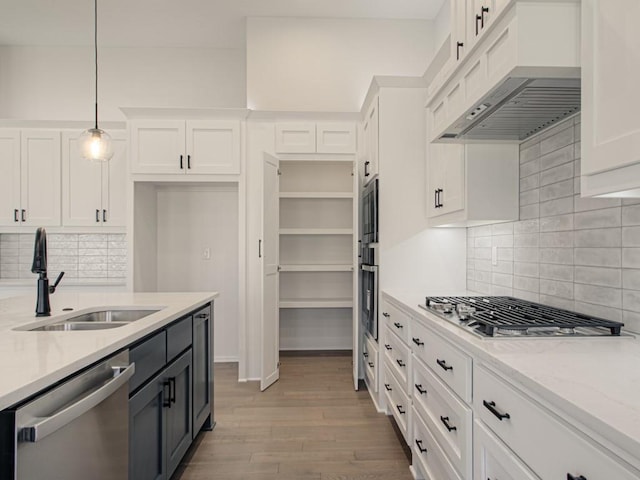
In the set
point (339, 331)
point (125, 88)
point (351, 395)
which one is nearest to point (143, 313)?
point (351, 395)

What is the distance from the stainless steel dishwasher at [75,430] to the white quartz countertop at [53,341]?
5 centimetres

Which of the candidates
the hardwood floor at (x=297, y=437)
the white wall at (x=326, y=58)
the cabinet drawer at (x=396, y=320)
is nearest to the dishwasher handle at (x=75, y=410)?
the hardwood floor at (x=297, y=437)

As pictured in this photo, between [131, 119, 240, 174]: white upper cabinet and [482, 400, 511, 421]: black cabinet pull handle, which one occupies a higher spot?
[131, 119, 240, 174]: white upper cabinet

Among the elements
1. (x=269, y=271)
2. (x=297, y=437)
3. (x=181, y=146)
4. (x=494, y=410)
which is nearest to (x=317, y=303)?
(x=269, y=271)

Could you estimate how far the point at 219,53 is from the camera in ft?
14.2

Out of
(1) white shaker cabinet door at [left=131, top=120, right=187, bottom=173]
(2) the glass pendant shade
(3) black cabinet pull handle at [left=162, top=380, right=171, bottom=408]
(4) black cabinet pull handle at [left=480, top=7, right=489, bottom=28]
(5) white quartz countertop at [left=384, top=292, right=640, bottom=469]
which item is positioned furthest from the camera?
(1) white shaker cabinet door at [left=131, top=120, right=187, bottom=173]

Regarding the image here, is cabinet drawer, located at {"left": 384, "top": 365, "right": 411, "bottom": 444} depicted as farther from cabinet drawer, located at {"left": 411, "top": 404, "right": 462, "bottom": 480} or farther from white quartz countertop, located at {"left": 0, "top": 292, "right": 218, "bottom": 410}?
white quartz countertop, located at {"left": 0, "top": 292, "right": 218, "bottom": 410}

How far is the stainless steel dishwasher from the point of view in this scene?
0.86 metres

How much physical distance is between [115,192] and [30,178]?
32.7 inches

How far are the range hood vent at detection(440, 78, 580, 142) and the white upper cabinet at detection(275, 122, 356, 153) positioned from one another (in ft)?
5.58

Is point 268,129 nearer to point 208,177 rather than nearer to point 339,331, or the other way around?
point 208,177

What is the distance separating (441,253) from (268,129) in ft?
6.49

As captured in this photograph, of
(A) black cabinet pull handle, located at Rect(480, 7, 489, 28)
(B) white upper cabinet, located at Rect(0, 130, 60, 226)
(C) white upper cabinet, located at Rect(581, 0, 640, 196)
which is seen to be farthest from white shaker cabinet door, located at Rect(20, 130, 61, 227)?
(C) white upper cabinet, located at Rect(581, 0, 640, 196)

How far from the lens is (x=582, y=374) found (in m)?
0.94
